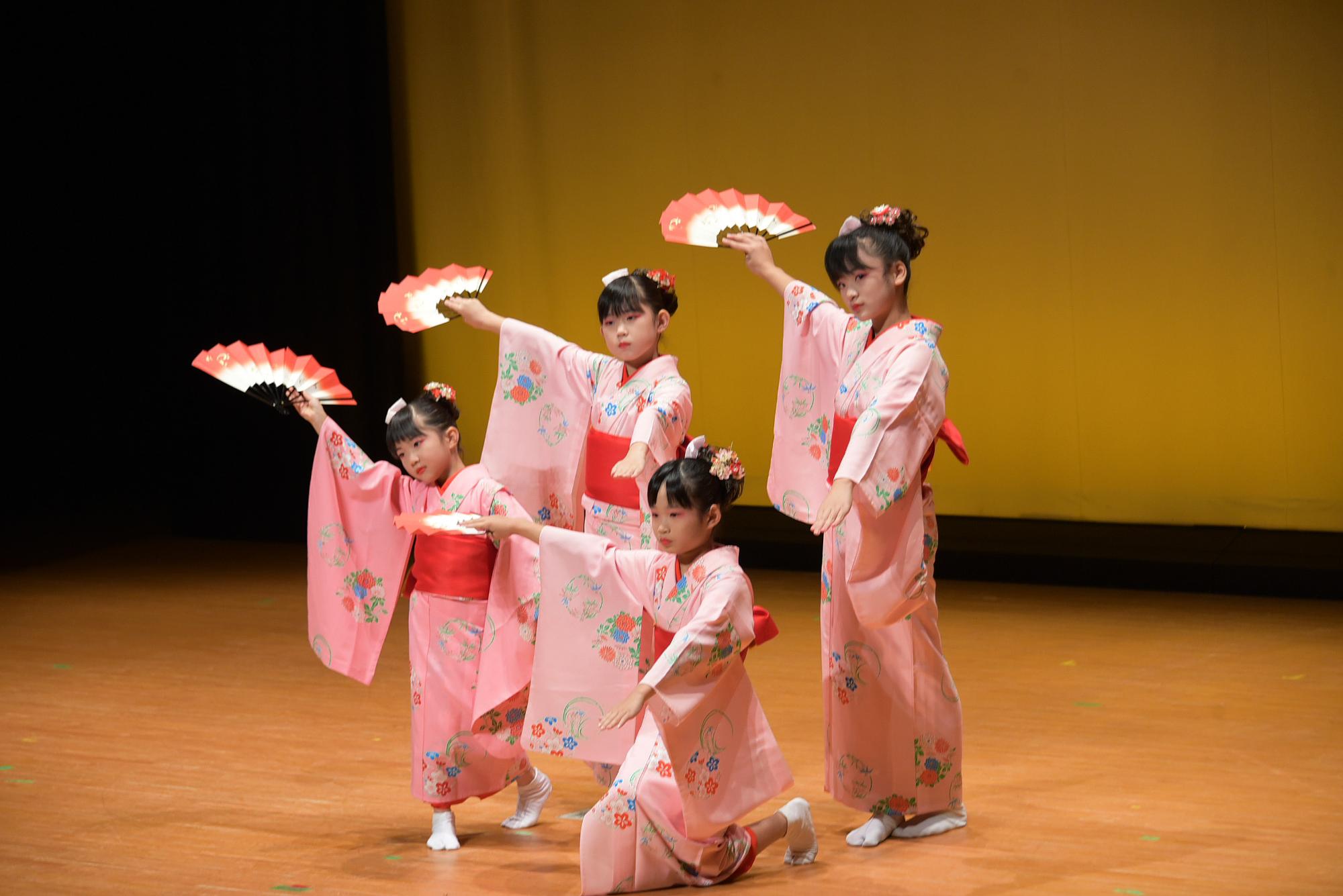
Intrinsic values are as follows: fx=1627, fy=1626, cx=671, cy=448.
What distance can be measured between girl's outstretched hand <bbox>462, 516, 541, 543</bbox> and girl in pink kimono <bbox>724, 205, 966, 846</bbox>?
595 millimetres

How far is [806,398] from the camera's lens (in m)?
3.85

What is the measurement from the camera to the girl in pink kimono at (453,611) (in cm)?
359

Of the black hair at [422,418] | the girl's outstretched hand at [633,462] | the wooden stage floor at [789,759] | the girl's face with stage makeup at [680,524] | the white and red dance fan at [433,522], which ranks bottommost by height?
the wooden stage floor at [789,759]

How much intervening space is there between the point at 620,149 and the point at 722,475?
455 cm

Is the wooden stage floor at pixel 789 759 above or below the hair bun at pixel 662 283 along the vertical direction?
below

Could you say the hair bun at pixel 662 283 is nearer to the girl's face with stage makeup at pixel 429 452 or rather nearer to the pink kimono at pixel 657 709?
the girl's face with stage makeup at pixel 429 452

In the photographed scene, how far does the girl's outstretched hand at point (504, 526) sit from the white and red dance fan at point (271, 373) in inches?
24.0

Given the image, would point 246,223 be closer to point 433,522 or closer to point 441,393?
point 441,393

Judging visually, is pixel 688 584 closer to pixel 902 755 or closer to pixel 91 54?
pixel 902 755

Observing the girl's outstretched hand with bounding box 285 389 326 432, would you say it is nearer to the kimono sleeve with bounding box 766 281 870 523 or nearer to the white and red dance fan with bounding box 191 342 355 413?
the white and red dance fan with bounding box 191 342 355 413

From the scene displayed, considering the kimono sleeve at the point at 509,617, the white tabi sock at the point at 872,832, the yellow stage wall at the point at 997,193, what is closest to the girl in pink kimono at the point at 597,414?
the kimono sleeve at the point at 509,617

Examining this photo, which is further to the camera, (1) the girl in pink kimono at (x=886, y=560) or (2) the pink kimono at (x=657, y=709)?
(1) the girl in pink kimono at (x=886, y=560)

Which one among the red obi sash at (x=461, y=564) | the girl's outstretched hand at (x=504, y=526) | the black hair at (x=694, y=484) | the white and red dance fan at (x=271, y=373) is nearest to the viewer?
the black hair at (x=694, y=484)

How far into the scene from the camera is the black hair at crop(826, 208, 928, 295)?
3.46m
